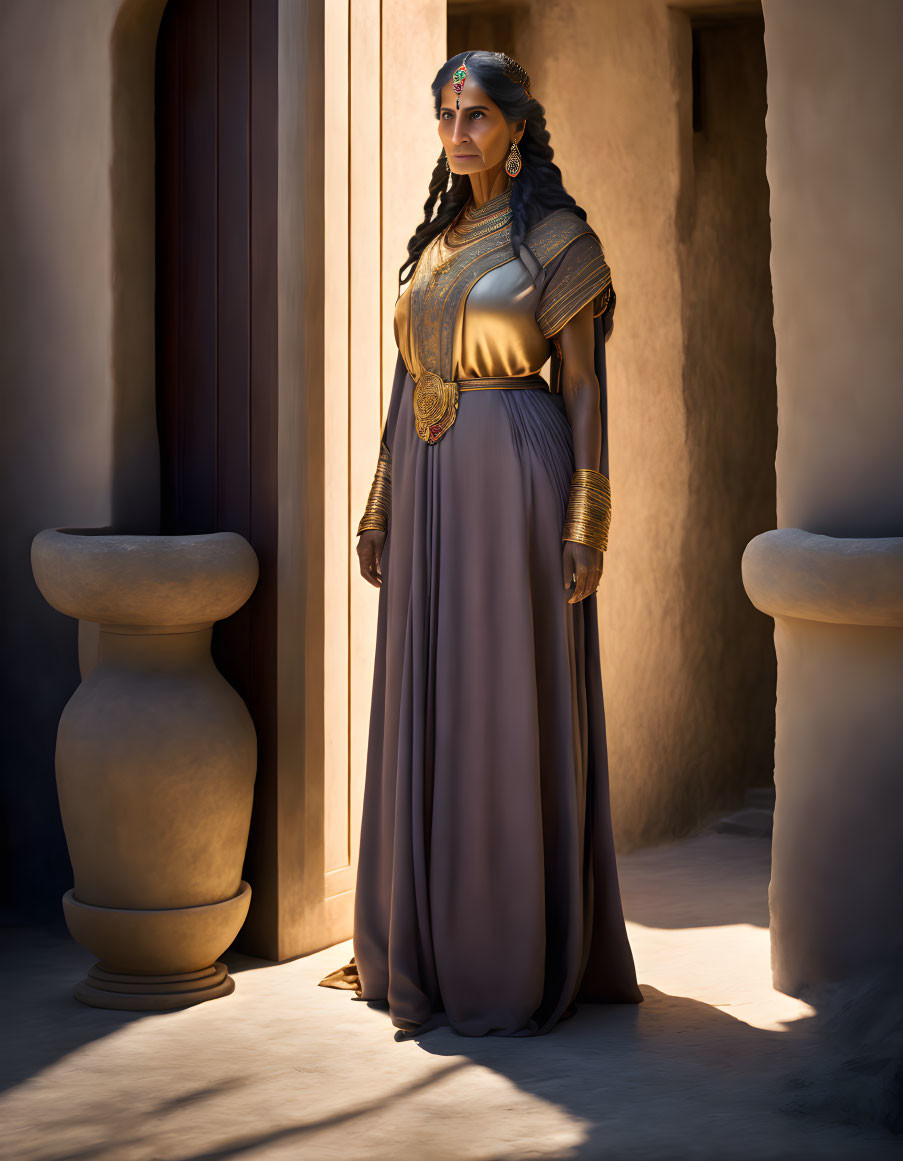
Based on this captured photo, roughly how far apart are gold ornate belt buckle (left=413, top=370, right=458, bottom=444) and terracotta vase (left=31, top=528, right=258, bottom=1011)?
634 millimetres

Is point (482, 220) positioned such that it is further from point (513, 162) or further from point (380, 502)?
point (380, 502)

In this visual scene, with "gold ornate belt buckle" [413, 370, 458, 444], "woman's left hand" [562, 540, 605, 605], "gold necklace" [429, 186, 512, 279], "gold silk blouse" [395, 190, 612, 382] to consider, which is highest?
"gold necklace" [429, 186, 512, 279]

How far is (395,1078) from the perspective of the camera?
11.1 ft

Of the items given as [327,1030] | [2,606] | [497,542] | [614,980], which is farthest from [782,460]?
[2,606]

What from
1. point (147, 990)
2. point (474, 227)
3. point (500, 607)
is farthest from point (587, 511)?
point (147, 990)

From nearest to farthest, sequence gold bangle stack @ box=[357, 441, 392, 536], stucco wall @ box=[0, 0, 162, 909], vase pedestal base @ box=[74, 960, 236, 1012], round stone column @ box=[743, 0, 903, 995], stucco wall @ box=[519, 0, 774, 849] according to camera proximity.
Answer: round stone column @ box=[743, 0, 903, 995] → vase pedestal base @ box=[74, 960, 236, 1012] → gold bangle stack @ box=[357, 441, 392, 536] → stucco wall @ box=[0, 0, 162, 909] → stucco wall @ box=[519, 0, 774, 849]

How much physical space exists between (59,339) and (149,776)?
152 centimetres

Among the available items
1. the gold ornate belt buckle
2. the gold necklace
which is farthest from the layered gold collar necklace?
the gold ornate belt buckle

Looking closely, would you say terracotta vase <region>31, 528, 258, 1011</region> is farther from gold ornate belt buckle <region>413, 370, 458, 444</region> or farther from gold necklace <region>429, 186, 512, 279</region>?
gold necklace <region>429, 186, 512, 279</region>

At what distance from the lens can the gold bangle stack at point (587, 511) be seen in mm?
3762

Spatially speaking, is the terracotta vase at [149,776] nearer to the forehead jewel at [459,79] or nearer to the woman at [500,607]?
the woman at [500,607]

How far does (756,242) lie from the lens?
6352mm

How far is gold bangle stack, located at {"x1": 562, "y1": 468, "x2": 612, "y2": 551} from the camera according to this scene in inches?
148

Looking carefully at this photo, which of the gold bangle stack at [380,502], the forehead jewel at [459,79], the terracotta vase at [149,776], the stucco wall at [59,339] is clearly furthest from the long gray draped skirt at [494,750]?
the stucco wall at [59,339]
